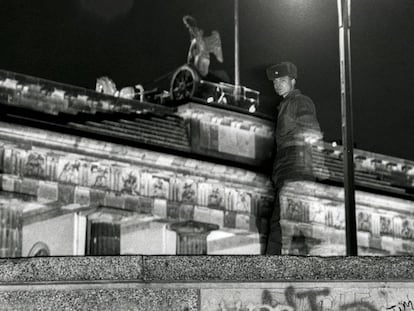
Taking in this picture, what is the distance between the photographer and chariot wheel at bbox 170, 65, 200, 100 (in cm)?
5166

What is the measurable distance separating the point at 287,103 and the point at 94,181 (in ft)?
93.8

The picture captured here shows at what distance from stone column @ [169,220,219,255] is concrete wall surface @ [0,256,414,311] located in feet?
118

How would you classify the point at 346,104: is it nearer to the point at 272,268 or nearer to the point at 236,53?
the point at 272,268

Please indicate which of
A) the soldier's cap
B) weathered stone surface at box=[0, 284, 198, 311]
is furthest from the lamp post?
weathered stone surface at box=[0, 284, 198, 311]

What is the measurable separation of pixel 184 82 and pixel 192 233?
5.34m

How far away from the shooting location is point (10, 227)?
44.6m

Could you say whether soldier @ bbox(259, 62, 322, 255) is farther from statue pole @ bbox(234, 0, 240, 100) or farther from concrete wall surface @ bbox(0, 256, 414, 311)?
statue pole @ bbox(234, 0, 240, 100)

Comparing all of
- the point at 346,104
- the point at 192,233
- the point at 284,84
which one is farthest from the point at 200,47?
the point at 284,84

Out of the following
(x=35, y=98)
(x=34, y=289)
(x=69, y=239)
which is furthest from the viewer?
(x=69, y=239)

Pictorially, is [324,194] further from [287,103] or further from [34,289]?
[34,289]

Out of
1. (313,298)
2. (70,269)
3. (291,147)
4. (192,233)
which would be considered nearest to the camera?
(70,269)

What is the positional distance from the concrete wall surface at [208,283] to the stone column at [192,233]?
35844 mm

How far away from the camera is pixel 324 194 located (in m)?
55.8

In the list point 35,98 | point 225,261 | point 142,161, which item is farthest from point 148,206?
point 225,261
